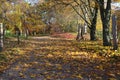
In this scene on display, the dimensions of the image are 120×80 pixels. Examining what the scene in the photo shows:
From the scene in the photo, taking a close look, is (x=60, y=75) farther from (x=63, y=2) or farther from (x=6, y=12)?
(x=6, y=12)

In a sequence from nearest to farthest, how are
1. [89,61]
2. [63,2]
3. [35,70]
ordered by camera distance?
[35,70] < [89,61] < [63,2]

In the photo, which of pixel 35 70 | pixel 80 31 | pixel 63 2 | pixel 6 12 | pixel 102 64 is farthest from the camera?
pixel 80 31

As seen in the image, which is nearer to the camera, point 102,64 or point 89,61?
point 102,64

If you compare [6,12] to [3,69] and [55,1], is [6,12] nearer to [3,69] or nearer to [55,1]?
[55,1]

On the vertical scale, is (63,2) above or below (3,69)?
above

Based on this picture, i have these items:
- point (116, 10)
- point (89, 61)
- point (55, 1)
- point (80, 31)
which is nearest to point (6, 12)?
point (55, 1)

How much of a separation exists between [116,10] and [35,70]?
31.6 metres

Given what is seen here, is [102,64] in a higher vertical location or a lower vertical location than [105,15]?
lower

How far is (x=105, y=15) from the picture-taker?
21.0 meters

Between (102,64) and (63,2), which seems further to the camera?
(63,2)

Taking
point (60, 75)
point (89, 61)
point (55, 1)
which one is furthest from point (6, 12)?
point (60, 75)

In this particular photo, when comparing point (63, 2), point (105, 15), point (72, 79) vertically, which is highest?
point (63, 2)

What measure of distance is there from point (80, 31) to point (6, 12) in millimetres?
11031

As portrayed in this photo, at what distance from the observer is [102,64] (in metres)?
12.5
